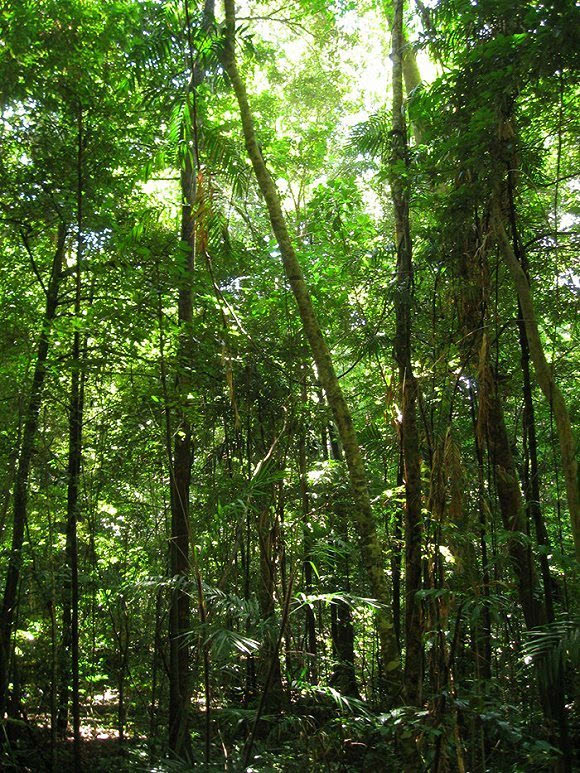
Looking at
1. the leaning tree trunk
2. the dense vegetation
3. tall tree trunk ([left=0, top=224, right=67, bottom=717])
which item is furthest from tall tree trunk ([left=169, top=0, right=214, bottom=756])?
tall tree trunk ([left=0, top=224, right=67, bottom=717])

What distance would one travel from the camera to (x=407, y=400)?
14.4ft

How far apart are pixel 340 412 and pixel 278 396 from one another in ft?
8.76

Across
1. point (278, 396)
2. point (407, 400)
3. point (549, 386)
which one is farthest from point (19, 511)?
point (549, 386)

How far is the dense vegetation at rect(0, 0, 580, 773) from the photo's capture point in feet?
12.1

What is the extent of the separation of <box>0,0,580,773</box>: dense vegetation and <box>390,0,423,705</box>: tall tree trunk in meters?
0.03

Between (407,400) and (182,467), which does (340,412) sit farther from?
(182,467)

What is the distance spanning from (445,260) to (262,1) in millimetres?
4108

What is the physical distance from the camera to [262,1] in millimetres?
6512

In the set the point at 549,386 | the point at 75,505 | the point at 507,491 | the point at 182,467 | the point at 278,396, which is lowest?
the point at 507,491

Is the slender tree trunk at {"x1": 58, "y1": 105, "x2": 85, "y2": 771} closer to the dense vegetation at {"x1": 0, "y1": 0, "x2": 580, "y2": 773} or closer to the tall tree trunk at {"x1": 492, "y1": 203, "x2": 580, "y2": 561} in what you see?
the dense vegetation at {"x1": 0, "y1": 0, "x2": 580, "y2": 773}

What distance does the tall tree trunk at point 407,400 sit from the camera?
4086 millimetres

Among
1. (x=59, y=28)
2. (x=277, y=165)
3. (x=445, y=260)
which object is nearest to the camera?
(x=445, y=260)

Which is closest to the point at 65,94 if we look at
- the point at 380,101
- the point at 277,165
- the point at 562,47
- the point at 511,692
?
the point at 277,165

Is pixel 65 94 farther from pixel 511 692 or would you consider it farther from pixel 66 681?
pixel 511 692
